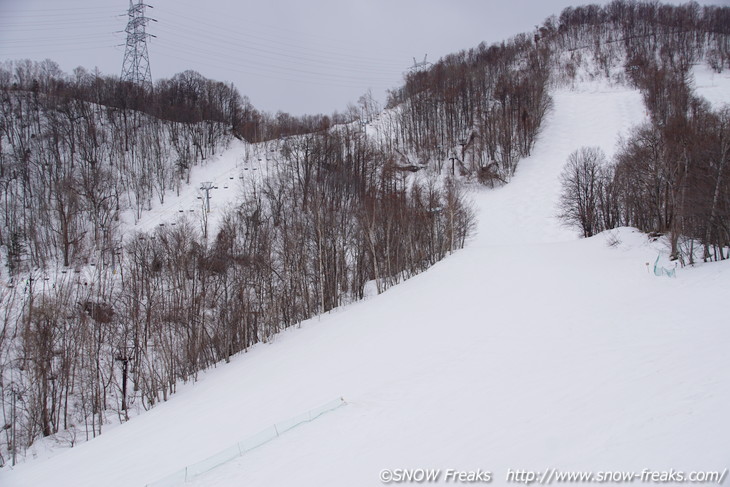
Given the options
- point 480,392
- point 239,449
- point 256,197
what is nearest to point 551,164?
point 256,197

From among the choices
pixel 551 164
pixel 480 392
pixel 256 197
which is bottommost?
pixel 480 392

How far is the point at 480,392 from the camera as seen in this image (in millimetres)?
9445

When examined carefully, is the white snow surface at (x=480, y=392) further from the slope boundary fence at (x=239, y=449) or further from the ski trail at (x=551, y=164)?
the ski trail at (x=551, y=164)

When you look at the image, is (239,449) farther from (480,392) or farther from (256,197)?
(256,197)

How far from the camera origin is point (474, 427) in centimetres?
769

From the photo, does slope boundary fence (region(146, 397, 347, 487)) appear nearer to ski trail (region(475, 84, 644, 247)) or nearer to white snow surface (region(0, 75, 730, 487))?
white snow surface (region(0, 75, 730, 487))

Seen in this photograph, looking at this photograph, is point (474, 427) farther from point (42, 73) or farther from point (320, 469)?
point (42, 73)

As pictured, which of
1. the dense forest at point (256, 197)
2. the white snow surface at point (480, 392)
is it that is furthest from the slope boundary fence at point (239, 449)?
the dense forest at point (256, 197)

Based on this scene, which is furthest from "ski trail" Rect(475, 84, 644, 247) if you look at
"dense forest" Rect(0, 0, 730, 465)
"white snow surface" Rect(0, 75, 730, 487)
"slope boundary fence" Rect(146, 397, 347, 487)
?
"slope boundary fence" Rect(146, 397, 347, 487)

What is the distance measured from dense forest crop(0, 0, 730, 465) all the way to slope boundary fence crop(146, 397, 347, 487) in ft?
55.2

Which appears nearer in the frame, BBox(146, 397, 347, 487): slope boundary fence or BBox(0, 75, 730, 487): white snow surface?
BBox(0, 75, 730, 487): white snow surface

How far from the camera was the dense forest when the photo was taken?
→ 80.7 ft

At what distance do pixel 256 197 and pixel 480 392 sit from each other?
139ft

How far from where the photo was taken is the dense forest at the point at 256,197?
2461 cm
